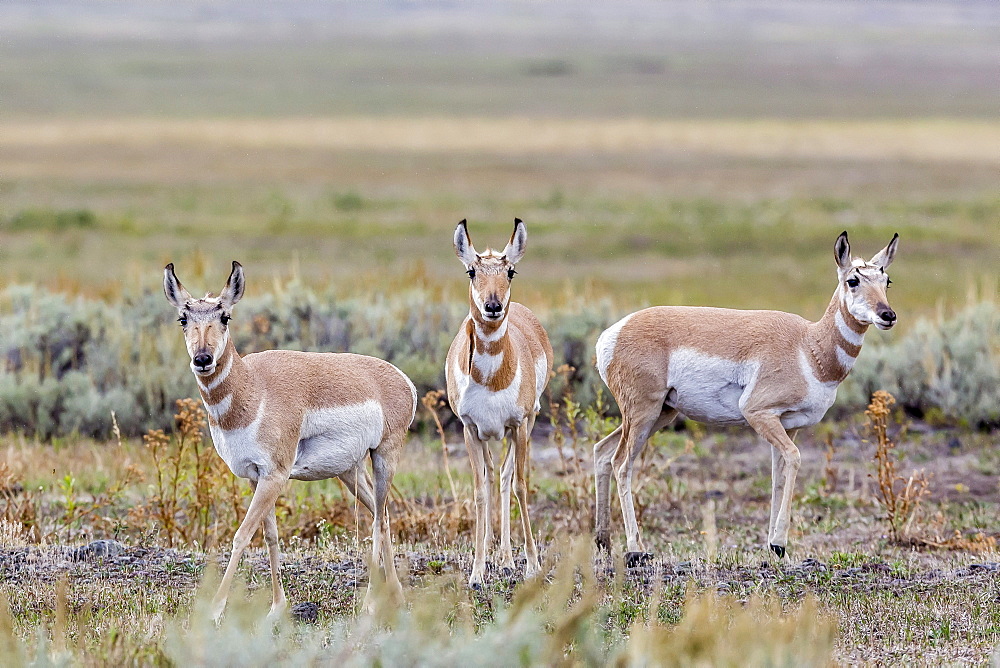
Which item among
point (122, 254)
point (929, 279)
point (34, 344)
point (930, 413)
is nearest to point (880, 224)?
point (929, 279)

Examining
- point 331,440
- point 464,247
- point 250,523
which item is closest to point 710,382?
point 464,247

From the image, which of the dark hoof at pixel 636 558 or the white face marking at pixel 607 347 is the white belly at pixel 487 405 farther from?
the dark hoof at pixel 636 558

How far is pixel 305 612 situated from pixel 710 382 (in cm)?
291

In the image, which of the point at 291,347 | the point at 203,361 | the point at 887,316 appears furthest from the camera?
the point at 291,347

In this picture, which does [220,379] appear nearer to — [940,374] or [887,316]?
[887,316]

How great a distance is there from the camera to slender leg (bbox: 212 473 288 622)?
653cm

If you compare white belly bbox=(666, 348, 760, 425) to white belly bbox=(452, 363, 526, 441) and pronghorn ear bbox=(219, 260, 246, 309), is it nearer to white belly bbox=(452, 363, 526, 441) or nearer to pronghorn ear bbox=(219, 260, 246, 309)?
white belly bbox=(452, 363, 526, 441)

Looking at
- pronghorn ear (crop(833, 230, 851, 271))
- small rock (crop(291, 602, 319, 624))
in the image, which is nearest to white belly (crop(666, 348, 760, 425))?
pronghorn ear (crop(833, 230, 851, 271))

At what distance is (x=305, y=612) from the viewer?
698 centimetres

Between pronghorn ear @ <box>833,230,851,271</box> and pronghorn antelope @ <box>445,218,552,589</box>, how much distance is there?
1.97 metres

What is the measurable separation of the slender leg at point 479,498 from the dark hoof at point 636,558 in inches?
37.9

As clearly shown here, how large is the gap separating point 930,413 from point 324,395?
802cm

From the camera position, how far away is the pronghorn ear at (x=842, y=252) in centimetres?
796

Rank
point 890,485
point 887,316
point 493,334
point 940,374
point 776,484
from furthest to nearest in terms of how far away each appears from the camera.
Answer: point 940,374 → point 890,485 → point 776,484 → point 887,316 → point 493,334
